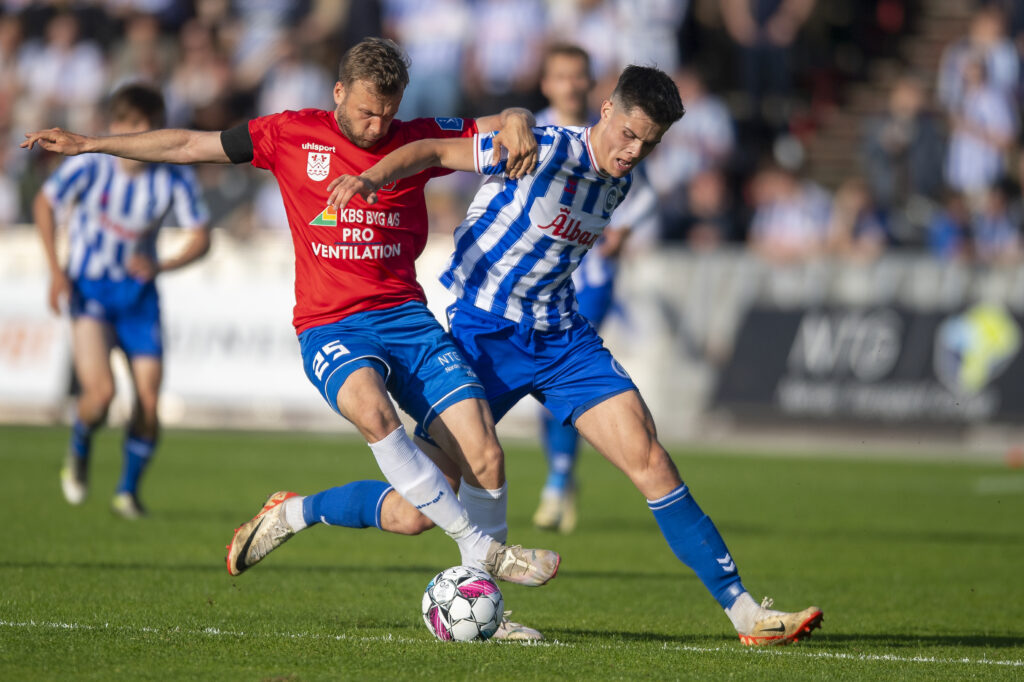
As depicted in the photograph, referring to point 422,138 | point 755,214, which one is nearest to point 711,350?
point 755,214

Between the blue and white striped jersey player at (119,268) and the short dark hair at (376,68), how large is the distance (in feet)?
13.0

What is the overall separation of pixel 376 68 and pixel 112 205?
14.2 feet

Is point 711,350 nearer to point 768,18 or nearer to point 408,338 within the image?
point 768,18

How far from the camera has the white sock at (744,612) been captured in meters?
5.77

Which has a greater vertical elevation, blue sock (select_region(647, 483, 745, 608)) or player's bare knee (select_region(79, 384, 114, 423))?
blue sock (select_region(647, 483, 745, 608))

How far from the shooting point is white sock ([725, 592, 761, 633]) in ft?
18.9

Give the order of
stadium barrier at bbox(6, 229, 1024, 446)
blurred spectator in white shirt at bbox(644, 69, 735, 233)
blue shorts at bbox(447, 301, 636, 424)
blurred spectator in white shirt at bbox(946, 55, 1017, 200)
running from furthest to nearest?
blurred spectator in white shirt at bbox(644, 69, 735, 233)
blurred spectator in white shirt at bbox(946, 55, 1017, 200)
stadium barrier at bbox(6, 229, 1024, 446)
blue shorts at bbox(447, 301, 636, 424)

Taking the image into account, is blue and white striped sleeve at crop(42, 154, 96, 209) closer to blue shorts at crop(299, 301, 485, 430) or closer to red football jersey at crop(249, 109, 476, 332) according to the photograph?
red football jersey at crop(249, 109, 476, 332)

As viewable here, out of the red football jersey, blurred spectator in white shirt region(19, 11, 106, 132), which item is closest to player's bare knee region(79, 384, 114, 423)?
the red football jersey

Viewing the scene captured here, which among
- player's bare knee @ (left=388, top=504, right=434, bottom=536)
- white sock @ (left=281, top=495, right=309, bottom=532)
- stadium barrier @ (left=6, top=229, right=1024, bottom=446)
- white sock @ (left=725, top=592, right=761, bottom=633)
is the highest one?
player's bare knee @ (left=388, top=504, right=434, bottom=536)

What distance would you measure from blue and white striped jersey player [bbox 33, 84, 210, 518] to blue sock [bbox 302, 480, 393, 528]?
12.2ft

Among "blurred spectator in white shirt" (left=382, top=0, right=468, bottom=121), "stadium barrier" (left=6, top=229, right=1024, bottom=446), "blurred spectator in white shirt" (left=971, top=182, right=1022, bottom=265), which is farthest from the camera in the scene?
"blurred spectator in white shirt" (left=382, top=0, right=468, bottom=121)

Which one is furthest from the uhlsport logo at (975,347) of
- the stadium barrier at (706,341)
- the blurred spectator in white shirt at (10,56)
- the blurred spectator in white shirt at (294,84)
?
the blurred spectator in white shirt at (10,56)

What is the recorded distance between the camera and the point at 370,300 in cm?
609
